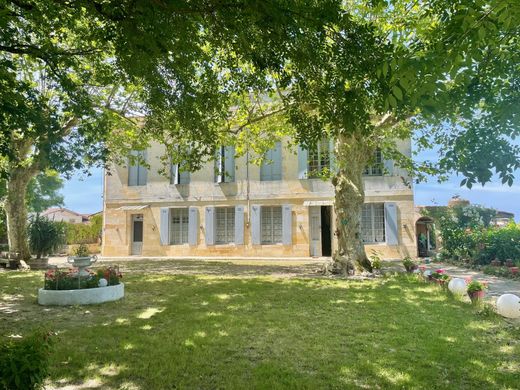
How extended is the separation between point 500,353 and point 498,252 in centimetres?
1018

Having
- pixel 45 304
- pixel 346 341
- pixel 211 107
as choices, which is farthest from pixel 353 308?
pixel 45 304

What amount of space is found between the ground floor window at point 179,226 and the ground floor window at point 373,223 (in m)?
8.79

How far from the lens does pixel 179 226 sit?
20500mm

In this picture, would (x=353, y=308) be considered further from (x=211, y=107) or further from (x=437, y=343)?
(x=211, y=107)

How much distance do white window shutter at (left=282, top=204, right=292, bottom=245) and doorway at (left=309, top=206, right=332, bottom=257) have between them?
1003mm

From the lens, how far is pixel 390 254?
1758 cm

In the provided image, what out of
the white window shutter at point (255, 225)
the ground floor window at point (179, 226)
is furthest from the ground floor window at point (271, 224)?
the ground floor window at point (179, 226)

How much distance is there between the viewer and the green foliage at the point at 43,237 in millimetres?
14586

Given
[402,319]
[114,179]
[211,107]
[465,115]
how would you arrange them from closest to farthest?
[465,115] → [402,319] → [211,107] → [114,179]

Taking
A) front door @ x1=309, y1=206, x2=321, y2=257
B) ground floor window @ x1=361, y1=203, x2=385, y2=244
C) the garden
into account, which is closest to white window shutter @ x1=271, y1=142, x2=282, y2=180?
front door @ x1=309, y1=206, x2=321, y2=257

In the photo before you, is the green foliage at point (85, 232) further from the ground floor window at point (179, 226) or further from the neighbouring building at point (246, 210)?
the ground floor window at point (179, 226)

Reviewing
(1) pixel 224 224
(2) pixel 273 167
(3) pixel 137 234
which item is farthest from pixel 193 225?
(2) pixel 273 167

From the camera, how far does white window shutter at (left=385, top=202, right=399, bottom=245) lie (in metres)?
17.6

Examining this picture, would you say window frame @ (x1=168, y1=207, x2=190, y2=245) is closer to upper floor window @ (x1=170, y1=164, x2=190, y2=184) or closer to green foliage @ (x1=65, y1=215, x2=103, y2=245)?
upper floor window @ (x1=170, y1=164, x2=190, y2=184)
